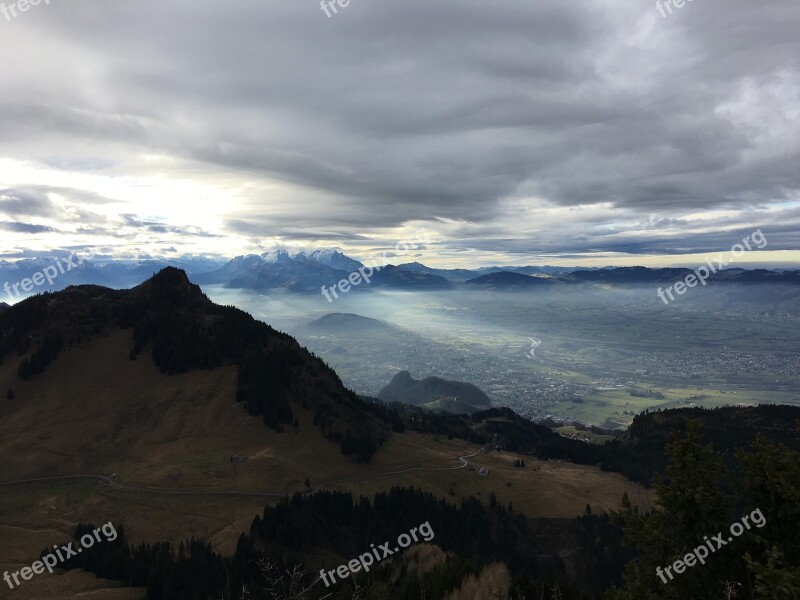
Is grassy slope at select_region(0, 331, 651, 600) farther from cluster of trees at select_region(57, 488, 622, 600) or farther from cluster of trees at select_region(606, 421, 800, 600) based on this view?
cluster of trees at select_region(606, 421, 800, 600)

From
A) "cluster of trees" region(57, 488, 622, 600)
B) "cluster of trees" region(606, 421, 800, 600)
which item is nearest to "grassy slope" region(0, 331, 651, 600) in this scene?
"cluster of trees" region(57, 488, 622, 600)

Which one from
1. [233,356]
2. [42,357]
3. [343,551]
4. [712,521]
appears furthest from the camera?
[233,356]

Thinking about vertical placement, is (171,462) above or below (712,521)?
below

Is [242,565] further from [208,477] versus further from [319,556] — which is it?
[208,477]

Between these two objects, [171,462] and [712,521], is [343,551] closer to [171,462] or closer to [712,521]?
[171,462]

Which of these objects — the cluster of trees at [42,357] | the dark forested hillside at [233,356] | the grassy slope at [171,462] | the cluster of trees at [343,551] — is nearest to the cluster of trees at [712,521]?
the cluster of trees at [343,551]

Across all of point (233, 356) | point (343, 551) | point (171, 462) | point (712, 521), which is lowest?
point (343, 551)

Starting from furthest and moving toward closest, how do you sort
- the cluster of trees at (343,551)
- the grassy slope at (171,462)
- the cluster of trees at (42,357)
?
the cluster of trees at (42,357) → the grassy slope at (171,462) → the cluster of trees at (343,551)

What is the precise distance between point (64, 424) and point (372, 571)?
145498mm

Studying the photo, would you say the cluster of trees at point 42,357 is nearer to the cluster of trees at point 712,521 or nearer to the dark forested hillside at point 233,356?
the dark forested hillside at point 233,356

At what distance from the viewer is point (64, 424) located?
152625 millimetres

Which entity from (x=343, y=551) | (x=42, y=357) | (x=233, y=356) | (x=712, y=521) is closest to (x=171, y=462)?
(x=233, y=356)

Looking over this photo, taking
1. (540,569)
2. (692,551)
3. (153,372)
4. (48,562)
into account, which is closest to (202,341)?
(153,372)

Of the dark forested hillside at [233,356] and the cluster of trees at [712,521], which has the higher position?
the cluster of trees at [712,521]
